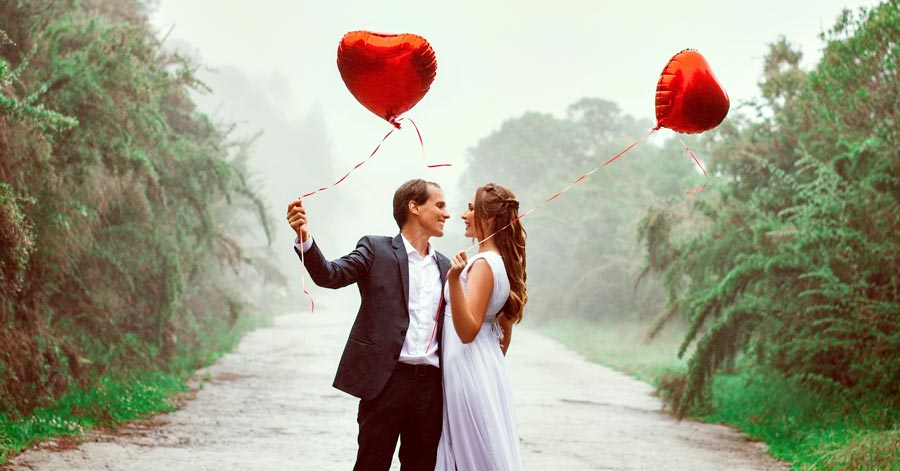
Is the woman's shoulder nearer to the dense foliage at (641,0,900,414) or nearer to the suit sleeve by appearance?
the suit sleeve

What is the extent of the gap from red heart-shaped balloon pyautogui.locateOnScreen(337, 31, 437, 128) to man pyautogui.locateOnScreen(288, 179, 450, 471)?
0.66 meters

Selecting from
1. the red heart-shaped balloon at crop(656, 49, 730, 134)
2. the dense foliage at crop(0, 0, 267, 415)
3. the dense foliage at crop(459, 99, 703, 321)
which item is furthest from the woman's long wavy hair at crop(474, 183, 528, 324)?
the dense foliage at crop(459, 99, 703, 321)

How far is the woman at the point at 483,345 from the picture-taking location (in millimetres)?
4051

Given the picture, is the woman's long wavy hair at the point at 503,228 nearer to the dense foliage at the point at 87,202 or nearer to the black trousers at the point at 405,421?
the black trousers at the point at 405,421

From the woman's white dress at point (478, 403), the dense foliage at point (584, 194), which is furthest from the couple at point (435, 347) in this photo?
the dense foliage at point (584, 194)

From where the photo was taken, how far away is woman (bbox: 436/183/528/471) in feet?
13.3

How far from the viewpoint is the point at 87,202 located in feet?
31.1

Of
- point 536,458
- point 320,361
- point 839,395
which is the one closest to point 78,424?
point 536,458

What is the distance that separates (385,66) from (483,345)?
1.59m

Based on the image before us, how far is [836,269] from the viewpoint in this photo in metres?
9.41

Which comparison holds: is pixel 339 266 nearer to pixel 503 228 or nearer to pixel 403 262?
pixel 403 262

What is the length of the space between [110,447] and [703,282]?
7.85 meters

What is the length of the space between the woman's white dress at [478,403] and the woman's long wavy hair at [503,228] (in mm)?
85

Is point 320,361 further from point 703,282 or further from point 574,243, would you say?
point 574,243
